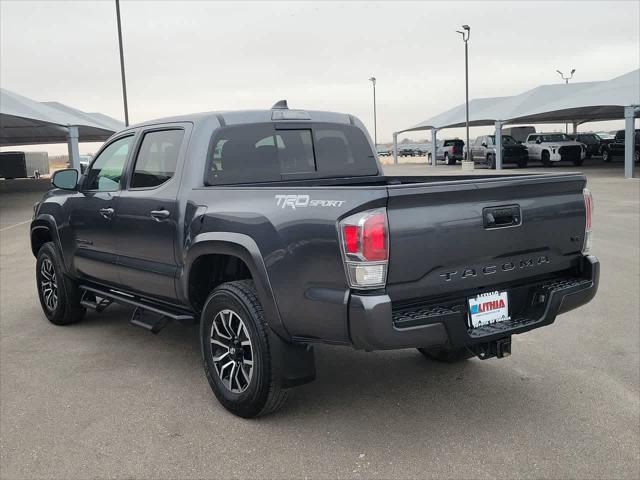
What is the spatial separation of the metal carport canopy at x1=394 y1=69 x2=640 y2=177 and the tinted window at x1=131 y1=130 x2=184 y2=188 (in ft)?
81.5

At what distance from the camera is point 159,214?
4.45 m

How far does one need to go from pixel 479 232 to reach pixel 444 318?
0.51 metres

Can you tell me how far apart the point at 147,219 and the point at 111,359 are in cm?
129

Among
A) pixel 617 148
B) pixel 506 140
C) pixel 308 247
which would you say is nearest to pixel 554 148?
pixel 506 140

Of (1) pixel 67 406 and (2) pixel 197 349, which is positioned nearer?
(1) pixel 67 406

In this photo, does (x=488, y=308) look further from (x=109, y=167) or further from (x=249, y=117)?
(x=109, y=167)

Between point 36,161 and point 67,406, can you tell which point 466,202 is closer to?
point 67,406

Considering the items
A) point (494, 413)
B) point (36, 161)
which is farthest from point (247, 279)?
point (36, 161)

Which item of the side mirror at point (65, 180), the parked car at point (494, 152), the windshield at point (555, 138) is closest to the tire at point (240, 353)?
the side mirror at point (65, 180)

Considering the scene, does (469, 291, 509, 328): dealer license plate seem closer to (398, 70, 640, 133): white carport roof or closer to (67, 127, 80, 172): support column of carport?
(398, 70, 640, 133): white carport roof

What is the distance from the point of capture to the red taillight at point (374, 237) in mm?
3102

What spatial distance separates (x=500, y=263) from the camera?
3.56 meters

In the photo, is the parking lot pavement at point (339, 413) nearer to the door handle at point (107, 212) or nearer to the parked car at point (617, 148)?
the door handle at point (107, 212)

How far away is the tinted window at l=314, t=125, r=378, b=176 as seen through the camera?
4902 mm
